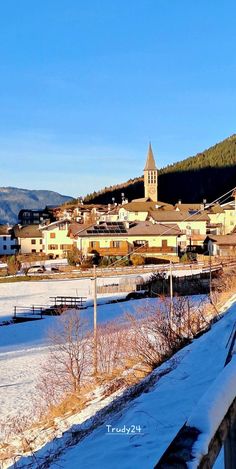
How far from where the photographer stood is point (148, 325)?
55.5 ft

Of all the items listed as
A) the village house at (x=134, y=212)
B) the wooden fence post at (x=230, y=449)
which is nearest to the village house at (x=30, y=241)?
the village house at (x=134, y=212)

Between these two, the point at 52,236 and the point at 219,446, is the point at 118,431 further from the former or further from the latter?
the point at 52,236

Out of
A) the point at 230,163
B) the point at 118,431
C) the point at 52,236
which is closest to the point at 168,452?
the point at 118,431

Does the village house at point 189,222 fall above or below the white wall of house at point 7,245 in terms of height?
above

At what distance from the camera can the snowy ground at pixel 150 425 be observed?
600cm

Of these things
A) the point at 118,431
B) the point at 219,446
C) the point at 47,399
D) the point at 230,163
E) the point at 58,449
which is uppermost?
the point at 230,163

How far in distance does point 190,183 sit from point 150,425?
135m

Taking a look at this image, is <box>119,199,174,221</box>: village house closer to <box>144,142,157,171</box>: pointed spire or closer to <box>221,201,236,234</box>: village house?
<box>221,201,236,234</box>: village house

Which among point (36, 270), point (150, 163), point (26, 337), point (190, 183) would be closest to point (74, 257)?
point (36, 270)

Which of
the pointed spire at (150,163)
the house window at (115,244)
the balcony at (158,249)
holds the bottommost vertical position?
the balcony at (158,249)

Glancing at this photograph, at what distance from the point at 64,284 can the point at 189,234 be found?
27.1 metres

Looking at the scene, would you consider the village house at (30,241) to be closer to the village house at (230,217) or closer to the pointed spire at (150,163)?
the village house at (230,217)

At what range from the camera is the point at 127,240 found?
6219cm

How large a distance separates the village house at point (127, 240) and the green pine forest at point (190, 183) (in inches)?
2556
